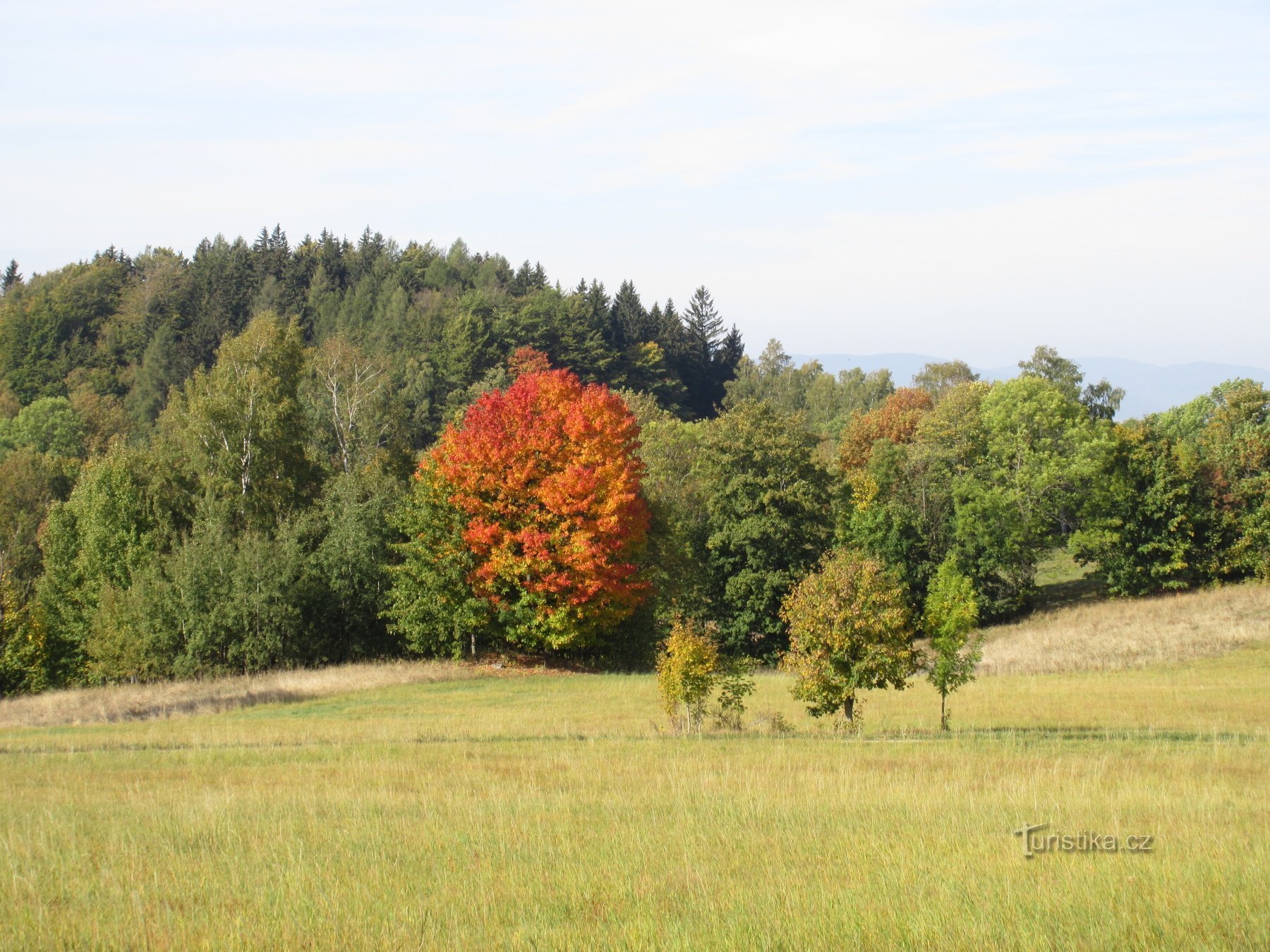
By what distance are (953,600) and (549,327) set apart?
99.5 meters

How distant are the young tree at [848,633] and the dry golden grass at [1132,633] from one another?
22.6 meters

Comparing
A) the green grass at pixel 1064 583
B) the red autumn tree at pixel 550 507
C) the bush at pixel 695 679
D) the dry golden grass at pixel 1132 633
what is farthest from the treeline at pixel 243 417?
the green grass at pixel 1064 583

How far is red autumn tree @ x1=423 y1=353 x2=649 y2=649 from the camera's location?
45938 mm

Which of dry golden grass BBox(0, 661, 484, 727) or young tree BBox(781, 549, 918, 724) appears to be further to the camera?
dry golden grass BBox(0, 661, 484, 727)

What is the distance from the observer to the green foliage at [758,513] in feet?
A: 181

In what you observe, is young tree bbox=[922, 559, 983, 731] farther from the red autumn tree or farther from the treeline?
the treeline

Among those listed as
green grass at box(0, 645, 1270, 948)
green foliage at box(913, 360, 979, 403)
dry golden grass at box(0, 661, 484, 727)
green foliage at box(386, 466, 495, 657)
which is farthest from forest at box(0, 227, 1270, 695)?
green foliage at box(913, 360, 979, 403)

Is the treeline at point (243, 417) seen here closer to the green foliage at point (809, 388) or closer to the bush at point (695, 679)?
the green foliage at point (809, 388)

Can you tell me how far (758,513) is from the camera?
183 ft

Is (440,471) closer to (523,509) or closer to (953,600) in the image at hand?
(523,509)

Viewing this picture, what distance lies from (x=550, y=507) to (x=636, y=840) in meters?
33.9

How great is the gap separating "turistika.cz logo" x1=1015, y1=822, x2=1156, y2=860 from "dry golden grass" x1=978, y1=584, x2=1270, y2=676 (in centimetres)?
3280

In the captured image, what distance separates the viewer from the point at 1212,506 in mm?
62281

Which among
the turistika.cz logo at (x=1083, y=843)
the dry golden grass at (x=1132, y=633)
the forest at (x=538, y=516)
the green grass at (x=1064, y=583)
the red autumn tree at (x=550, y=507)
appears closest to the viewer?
the turistika.cz logo at (x=1083, y=843)
